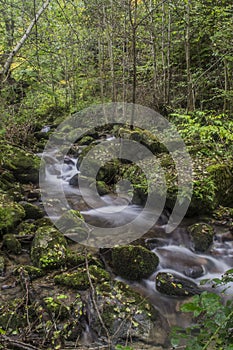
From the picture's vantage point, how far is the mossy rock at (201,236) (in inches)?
194

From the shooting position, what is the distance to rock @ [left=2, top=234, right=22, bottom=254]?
14.6 feet

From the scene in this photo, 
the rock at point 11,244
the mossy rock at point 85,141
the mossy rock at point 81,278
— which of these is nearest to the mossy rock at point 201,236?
the mossy rock at point 81,278

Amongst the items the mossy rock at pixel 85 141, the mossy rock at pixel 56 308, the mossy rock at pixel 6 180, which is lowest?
the mossy rock at pixel 56 308

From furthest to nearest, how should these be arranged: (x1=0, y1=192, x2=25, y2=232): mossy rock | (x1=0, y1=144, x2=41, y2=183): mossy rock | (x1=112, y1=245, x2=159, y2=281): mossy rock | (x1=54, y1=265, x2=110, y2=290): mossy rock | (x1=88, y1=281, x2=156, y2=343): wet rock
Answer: (x1=0, y1=144, x2=41, y2=183): mossy rock → (x1=0, y1=192, x2=25, y2=232): mossy rock → (x1=112, y1=245, x2=159, y2=281): mossy rock → (x1=54, y1=265, x2=110, y2=290): mossy rock → (x1=88, y1=281, x2=156, y2=343): wet rock

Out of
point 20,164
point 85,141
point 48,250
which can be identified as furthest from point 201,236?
point 85,141

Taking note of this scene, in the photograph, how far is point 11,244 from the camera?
175 inches

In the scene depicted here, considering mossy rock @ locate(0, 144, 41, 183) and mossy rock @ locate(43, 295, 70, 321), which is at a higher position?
mossy rock @ locate(0, 144, 41, 183)

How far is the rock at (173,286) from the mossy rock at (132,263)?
0.73 ft

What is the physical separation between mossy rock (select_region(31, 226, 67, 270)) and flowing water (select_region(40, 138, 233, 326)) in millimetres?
1116

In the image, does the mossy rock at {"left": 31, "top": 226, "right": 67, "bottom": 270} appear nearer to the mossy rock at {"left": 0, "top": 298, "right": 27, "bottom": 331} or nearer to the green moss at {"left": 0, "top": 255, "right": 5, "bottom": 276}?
the green moss at {"left": 0, "top": 255, "right": 5, "bottom": 276}

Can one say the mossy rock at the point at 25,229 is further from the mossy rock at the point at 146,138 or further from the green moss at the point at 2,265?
the mossy rock at the point at 146,138

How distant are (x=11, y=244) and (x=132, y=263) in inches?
73.9

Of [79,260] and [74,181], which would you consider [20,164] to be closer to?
[74,181]

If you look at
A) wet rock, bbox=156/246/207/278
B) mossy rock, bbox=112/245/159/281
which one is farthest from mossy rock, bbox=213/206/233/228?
mossy rock, bbox=112/245/159/281
